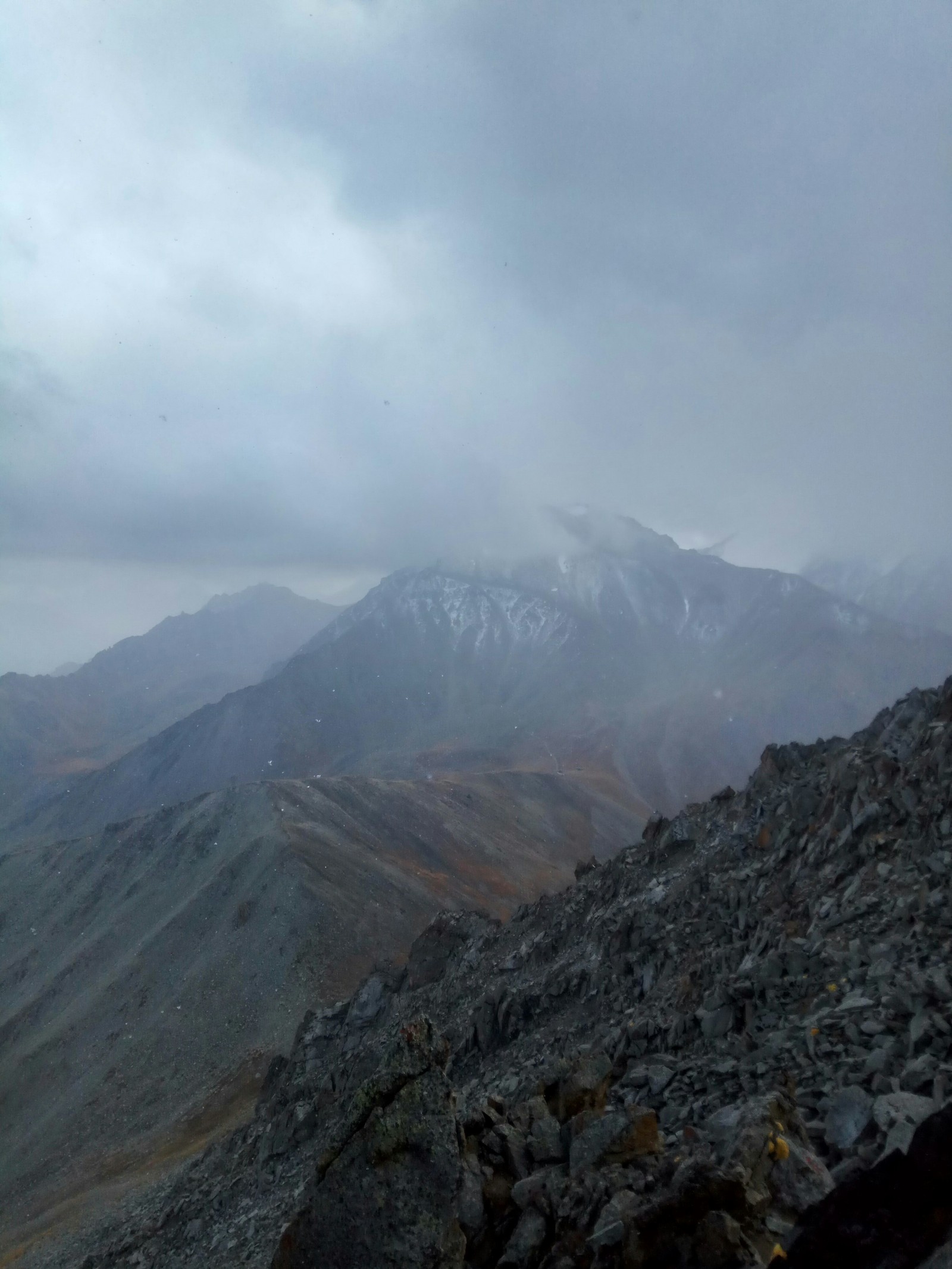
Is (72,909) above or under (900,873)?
under

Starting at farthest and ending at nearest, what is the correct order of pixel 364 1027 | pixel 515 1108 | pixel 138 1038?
pixel 138 1038 → pixel 364 1027 → pixel 515 1108

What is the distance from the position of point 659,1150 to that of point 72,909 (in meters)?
70.6

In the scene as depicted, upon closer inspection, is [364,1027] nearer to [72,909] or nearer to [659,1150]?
[659,1150]

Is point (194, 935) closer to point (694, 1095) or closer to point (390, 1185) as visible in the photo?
point (390, 1185)

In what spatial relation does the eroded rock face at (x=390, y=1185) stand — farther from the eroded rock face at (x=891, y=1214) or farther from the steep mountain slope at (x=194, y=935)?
the steep mountain slope at (x=194, y=935)

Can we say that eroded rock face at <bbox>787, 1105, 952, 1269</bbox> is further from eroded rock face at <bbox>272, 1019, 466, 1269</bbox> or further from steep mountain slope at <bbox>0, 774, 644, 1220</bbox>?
steep mountain slope at <bbox>0, 774, 644, 1220</bbox>

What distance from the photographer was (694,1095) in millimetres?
10930

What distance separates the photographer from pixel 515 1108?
38.9ft

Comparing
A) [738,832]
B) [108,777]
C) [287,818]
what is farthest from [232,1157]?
[108,777]

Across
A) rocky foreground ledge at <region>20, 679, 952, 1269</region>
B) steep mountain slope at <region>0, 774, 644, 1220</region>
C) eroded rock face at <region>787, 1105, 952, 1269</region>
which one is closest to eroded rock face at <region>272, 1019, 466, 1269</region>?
rocky foreground ledge at <region>20, 679, 952, 1269</region>

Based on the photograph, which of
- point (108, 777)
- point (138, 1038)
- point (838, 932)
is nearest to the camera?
point (838, 932)

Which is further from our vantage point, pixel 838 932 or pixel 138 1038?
pixel 138 1038

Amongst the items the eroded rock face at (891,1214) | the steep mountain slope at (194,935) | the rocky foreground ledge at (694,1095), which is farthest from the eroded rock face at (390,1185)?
the steep mountain slope at (194,935)

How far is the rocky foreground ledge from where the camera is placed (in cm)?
754
